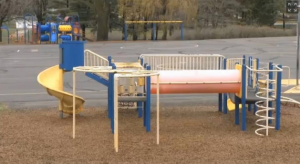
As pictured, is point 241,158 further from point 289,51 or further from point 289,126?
point 289,51

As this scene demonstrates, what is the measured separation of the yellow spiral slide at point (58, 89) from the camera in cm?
916

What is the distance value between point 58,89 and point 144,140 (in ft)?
9.57

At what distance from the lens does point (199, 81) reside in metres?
8.71

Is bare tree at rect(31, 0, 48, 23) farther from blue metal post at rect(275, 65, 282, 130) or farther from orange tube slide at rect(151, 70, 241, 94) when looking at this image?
blue metal post at rect(275, 65, 282, 130)

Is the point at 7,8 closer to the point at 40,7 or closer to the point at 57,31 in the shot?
the point at 57,31

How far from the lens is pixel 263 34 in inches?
1737

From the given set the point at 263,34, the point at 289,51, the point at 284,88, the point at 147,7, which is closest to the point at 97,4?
the point at 147,7

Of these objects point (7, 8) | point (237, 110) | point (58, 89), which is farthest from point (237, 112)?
point (7, 8)

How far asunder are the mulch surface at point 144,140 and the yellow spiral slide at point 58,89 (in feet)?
0.89

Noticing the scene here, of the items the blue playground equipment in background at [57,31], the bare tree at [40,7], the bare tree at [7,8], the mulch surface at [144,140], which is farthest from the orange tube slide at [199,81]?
the bare tree at [40,7]

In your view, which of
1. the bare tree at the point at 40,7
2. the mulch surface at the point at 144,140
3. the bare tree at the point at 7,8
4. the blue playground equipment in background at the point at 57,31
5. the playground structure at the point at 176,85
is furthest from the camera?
the bare tree at the point at 40,7

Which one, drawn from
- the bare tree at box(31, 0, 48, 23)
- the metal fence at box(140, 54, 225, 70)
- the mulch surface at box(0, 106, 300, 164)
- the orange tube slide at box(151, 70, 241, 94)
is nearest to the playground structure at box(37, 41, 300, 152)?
the orange tube slide at box(151, 70, 241, 94)

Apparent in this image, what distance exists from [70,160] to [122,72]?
1.69m

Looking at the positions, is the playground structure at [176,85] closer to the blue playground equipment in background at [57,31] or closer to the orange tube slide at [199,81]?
the orange tube slide at [199,81]
